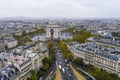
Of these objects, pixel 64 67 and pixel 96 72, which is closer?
pixel 96 72

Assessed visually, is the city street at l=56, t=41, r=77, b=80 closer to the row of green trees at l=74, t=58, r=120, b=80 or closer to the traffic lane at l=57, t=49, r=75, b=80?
the traffic lane at l=57, t=49, r=75, b=80

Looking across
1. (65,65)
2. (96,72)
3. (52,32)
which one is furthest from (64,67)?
(52,32)

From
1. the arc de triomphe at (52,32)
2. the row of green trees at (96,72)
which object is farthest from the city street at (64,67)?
the arc de triomphe at (52,32)

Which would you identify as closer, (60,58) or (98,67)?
(98,67)

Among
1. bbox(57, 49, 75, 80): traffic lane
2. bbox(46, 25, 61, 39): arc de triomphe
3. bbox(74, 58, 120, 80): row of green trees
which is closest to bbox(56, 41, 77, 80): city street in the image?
bbox(57, 49, 75, 80): traffic lane

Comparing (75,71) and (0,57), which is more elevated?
(0,57)

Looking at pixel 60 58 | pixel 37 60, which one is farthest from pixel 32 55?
pixel 60 58

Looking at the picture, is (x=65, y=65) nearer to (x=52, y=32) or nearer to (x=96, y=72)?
(x=96, y=72)

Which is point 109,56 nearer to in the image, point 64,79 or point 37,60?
point 64,79
